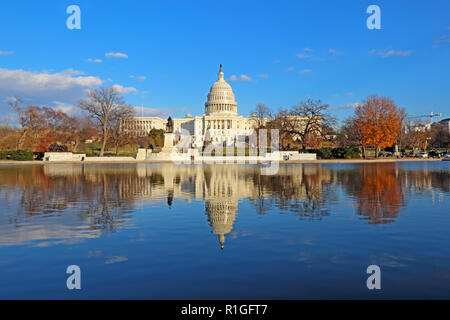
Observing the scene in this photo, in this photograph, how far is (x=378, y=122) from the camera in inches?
2293

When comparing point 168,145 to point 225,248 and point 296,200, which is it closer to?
point 296,200

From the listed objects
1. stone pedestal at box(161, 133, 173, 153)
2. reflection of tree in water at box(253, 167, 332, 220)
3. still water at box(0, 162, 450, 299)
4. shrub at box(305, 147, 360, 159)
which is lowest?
still water at box(0, 162, 450, 299)

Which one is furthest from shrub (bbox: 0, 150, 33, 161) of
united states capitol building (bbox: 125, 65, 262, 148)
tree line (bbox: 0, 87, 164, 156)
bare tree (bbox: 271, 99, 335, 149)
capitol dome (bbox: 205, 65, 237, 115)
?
capitol dome (bbox: 205, 65, 237, 115)

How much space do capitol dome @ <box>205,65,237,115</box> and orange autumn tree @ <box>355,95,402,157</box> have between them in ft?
264

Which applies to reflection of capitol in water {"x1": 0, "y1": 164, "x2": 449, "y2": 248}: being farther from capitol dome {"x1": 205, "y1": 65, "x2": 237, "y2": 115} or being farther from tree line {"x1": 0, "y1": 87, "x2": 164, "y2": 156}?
capitol dome {"x1": 205, "y1": 65, "x2": 237, "y2": 115}

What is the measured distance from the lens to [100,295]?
5.61 m

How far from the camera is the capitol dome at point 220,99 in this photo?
138375mm

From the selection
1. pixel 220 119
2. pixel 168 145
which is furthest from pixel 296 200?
pixel 220 119

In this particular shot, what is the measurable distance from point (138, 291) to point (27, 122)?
68.9m

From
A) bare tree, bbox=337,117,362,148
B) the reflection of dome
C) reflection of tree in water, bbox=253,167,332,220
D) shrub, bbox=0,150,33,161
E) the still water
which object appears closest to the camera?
the still water

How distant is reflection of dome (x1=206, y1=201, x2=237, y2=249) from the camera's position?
9.55 meters
